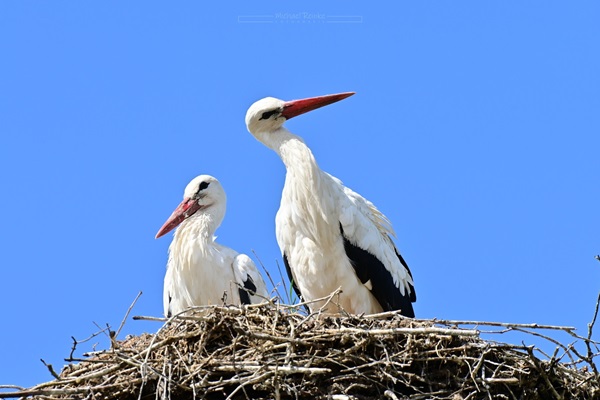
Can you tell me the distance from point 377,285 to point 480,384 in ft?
5.72

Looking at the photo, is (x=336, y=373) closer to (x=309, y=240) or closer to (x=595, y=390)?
(x=595, y=390)

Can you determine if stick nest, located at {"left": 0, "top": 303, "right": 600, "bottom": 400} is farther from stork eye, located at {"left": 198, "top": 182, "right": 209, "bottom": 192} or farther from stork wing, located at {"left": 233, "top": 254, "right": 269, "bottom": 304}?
stork eye, located at {"left": 198, "top": 182, "right": 209, "bottom": 192}

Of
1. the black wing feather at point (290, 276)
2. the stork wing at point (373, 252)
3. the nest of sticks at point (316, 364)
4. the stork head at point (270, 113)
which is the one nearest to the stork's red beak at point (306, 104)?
the stork head at point (270, 113)

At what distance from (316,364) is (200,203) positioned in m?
2.66

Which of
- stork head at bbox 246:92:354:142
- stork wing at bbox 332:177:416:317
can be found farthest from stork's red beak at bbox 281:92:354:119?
stork wing at bbox 332:177:416:317

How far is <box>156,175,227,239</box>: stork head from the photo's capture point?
312 inches

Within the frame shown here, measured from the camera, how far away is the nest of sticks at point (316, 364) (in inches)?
212

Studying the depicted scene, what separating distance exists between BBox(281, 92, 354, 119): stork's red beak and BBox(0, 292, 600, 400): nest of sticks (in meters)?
2.02

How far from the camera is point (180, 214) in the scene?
795cm

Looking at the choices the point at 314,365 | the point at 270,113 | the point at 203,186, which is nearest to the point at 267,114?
the point at 270,113

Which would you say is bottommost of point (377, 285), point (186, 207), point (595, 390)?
point (595, 390)

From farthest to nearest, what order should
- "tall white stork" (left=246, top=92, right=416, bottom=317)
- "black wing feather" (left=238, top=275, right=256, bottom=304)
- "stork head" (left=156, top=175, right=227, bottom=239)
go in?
"stork head" (left=156, top=175, right=227, bottom=239), "black wing feather" (left=238, top=275, right=256, bottom=304), "tall white stork" (left=246, top=92, right=416, bottom=317)

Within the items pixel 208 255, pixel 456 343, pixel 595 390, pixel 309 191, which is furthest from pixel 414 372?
pixel 208 255

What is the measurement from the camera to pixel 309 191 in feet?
23.3
